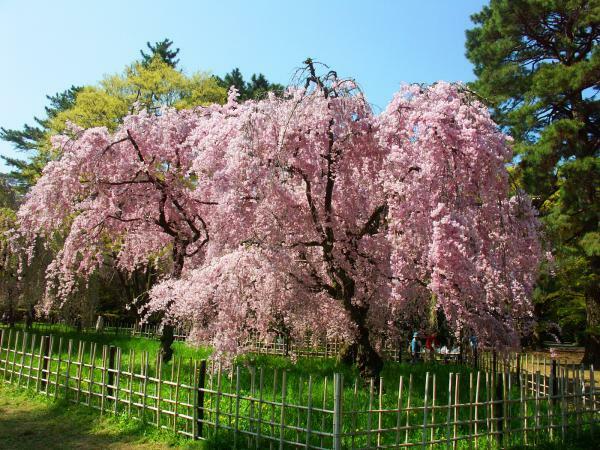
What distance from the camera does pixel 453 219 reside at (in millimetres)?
7277

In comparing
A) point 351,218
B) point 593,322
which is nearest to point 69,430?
point 351,218

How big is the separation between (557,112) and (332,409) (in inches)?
625

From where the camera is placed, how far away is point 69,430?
26.3ft

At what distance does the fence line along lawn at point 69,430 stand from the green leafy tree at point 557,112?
13.5 meters

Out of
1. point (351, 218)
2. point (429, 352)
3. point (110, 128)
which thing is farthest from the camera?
point (110, 128)

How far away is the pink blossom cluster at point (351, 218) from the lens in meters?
8.08

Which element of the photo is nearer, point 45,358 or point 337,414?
point 337,414

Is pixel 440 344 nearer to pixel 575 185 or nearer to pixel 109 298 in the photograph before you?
pixel 575 185

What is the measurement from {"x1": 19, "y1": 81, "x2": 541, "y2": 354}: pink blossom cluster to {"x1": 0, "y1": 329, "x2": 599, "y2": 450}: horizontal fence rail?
1246 millimetres

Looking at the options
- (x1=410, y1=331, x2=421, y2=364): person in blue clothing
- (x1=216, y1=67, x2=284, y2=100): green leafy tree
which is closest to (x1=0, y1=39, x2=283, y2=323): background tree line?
(x1=216, y1=67, x2=284, y2=100): green leafy tree

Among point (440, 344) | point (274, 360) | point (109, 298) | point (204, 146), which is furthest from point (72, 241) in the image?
point (109, 298)

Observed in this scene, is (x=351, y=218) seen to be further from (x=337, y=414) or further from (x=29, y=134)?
(x=29, y=134)

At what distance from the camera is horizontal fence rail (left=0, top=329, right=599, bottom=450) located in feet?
20.1

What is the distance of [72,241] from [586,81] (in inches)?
646
